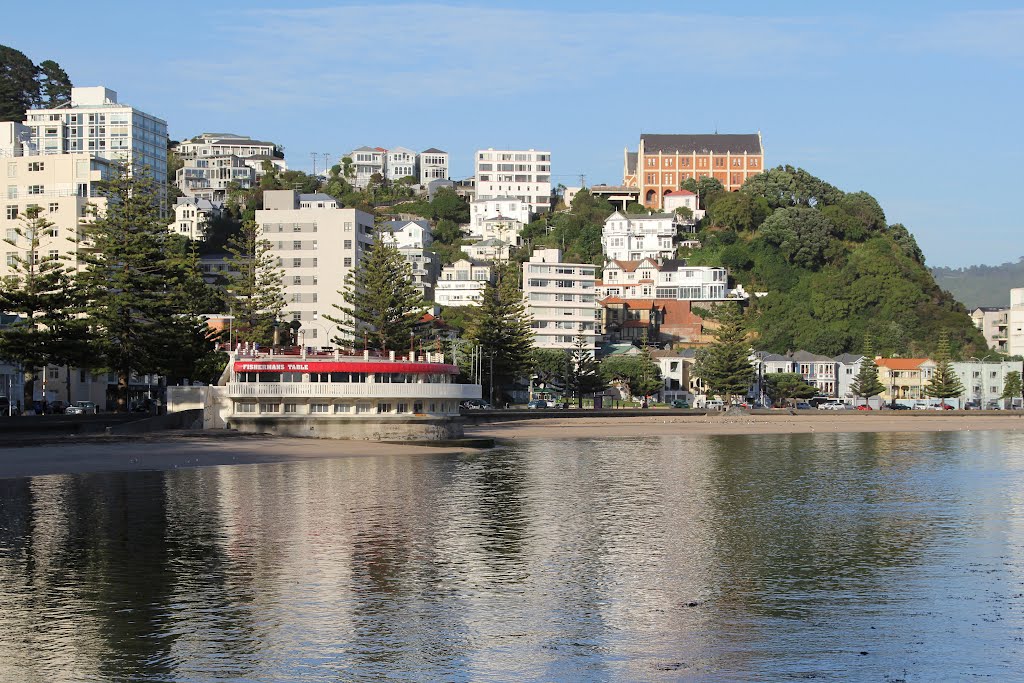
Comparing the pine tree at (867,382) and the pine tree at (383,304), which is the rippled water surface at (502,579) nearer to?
the pine tree at (383,304)

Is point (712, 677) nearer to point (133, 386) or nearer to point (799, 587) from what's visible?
point (799, 587)

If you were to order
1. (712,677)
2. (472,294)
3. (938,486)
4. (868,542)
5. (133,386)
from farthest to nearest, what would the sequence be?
(472,294) → (133,386) → (938,486) → (868,542) → (712,677)

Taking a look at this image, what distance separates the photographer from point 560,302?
164875 mm

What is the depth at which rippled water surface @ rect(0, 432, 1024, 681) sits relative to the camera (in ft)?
71.9

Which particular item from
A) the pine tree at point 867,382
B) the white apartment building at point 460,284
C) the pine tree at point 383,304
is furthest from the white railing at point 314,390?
the white apartment building at point 460,284

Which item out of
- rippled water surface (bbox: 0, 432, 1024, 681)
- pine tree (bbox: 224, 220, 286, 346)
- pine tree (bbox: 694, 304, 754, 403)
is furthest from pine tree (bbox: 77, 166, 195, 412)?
pine tree (bbox: 694, 304, 754, 403)

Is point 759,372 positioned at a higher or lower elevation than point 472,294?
lower

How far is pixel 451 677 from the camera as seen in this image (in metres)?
20.9

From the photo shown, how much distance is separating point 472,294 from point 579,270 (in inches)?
1114

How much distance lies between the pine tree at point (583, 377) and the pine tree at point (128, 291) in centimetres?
6594

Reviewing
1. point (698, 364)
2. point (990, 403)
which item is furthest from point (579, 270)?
point (990, 403)

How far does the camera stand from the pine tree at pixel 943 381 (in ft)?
535

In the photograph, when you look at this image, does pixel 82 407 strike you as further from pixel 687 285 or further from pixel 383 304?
pixel 687 285

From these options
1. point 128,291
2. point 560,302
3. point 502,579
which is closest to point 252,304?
point 128,291
